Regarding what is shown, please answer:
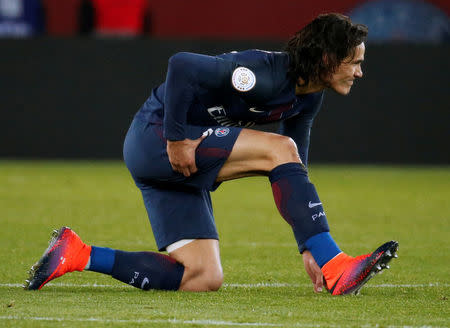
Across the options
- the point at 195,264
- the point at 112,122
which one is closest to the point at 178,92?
the point at 195,264

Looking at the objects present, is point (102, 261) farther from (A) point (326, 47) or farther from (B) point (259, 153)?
(A) point (326, 47)

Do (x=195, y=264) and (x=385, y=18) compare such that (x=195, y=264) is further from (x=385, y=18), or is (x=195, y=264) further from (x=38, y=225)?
(x=385, y=18)

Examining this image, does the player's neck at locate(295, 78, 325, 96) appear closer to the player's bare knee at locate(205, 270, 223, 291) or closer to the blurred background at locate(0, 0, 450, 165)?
the player's bare knee at locate(205, 270, 223, 291)

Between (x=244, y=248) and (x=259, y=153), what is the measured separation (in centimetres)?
234

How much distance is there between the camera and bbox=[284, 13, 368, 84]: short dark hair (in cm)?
445

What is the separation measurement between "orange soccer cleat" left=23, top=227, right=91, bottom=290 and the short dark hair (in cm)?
129

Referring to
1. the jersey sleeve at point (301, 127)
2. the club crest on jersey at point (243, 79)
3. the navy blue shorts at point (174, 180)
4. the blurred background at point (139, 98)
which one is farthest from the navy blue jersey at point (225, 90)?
the blurred background at point (139, 98)

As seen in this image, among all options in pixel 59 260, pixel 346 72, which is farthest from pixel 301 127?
pixel 59 260

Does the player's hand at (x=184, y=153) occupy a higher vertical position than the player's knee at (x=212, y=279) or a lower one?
higher

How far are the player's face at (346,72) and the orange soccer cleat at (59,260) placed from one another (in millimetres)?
1410

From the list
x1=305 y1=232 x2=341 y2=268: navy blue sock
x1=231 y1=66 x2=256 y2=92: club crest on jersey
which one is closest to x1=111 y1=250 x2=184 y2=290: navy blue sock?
x1=305 y1=232 x2=341 y2=268: navy blue sock

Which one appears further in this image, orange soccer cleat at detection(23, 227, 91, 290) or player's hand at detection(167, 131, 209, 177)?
orange soccer cleat at detection(23, 227, 91, 290)

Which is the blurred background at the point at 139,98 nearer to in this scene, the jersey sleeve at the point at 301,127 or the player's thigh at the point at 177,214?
the jersey sleeve at the point at 301,127

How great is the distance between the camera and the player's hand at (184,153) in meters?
4.48
